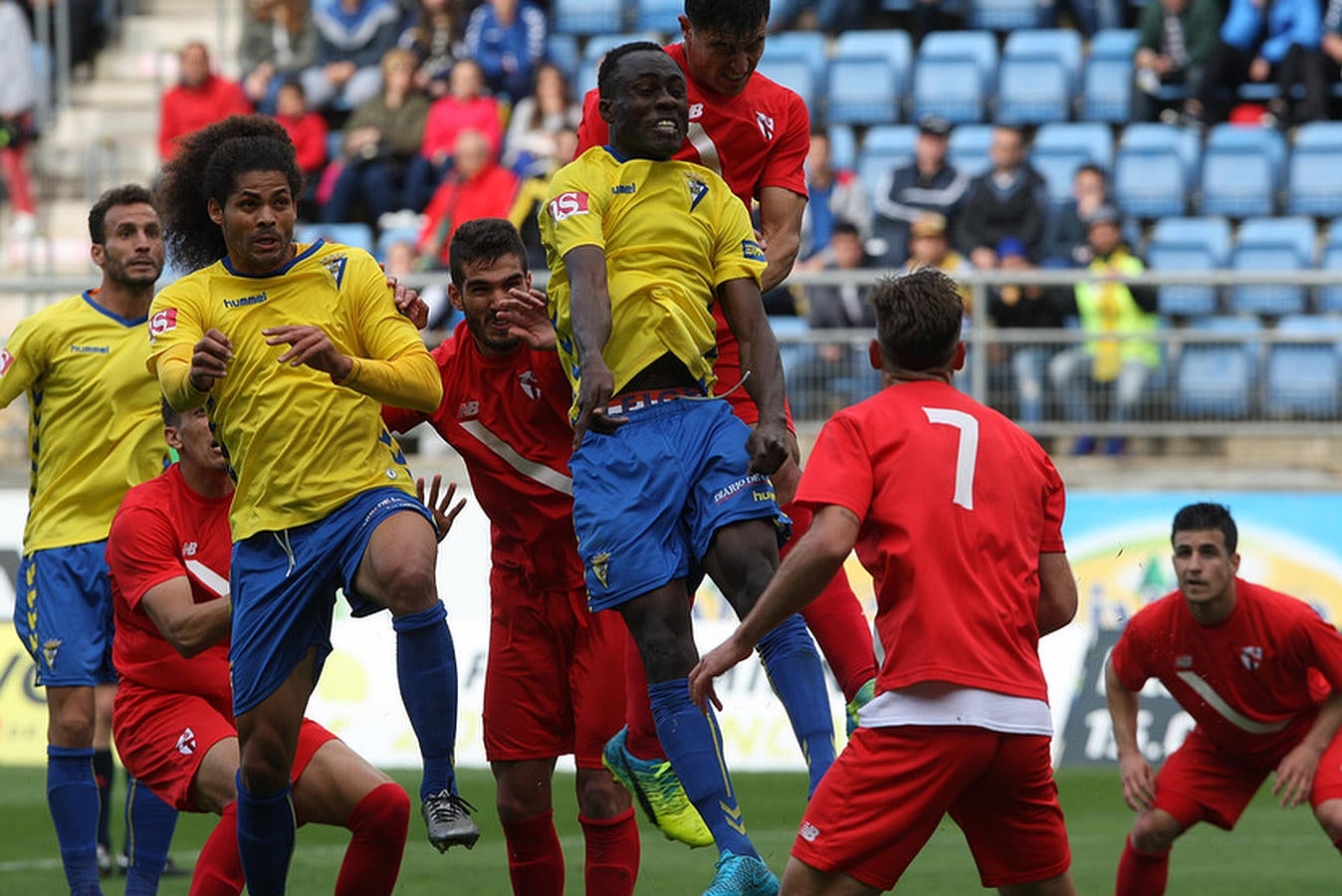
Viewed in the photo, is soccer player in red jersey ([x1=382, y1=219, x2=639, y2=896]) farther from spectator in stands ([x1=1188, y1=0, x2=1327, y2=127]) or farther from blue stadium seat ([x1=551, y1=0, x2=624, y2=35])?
blue stadium seat ([x1=551, y1=0, x2=624, y2=35])

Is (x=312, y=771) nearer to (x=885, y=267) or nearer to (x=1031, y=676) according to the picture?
(x=1031, y=676)

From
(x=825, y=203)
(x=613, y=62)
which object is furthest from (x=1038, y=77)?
(x=613, y=62)

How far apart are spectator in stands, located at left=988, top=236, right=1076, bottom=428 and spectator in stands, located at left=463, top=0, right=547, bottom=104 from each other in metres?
5.40

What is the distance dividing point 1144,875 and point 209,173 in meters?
4.60

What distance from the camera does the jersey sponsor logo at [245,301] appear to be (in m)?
6.81

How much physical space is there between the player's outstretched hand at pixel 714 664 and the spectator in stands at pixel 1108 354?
7.80 m

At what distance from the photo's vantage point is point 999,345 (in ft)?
43.8

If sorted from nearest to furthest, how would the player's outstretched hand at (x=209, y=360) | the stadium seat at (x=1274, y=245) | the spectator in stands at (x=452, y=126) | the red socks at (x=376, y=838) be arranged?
1. the player's outstretched hand at (x=209, y=360)
2. the red socks at (x=376, y=838)
3. the stadium seat at (x=1274, y=245)
4. the spectator in stands at (x=452, y=126)

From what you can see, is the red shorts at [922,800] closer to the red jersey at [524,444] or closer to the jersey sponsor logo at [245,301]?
the red jersey at [524,444]

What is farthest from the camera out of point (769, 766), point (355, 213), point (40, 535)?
point (355, 213)

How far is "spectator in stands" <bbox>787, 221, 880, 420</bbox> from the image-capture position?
531 inches

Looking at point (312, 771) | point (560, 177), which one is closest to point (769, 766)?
point (312, 771)

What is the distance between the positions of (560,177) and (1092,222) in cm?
851

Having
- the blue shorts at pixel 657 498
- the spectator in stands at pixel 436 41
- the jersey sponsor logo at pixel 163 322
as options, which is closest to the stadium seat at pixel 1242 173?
the spectator in stands at pixel 436 41
